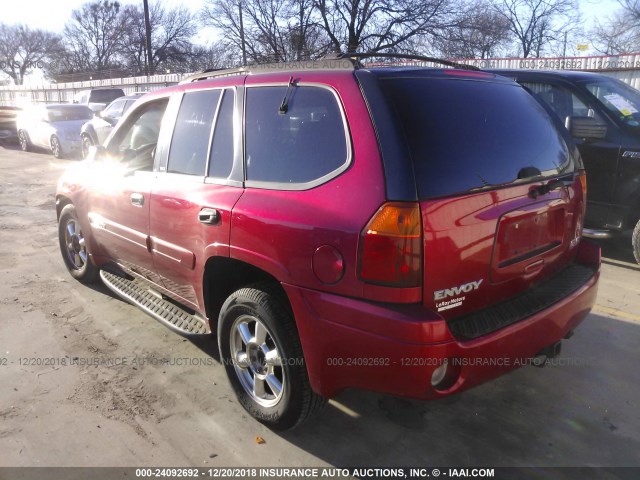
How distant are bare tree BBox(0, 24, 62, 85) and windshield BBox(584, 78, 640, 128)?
83.2 metres

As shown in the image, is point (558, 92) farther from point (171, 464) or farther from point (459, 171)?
point (171, 464)

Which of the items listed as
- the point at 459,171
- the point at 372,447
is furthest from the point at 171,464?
the point at 459,171

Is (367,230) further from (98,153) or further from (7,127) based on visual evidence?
(7,127)

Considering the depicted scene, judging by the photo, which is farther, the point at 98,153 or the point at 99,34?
the point at 99,34

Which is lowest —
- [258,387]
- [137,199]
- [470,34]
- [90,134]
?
[258,387]

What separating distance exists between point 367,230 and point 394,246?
13 cm

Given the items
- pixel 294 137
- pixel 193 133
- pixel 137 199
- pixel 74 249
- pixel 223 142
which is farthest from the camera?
pixel 74 249

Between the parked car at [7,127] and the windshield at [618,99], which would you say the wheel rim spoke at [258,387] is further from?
the parked car at [7,127]

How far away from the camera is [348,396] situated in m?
3.24

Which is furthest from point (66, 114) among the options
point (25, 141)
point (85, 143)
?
point (25, 141)

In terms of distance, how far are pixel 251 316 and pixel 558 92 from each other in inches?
187

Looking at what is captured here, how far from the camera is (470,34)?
27938mm

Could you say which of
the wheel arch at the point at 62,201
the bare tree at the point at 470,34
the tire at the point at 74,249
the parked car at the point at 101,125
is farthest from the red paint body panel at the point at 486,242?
the bare tree at the point at 470,34

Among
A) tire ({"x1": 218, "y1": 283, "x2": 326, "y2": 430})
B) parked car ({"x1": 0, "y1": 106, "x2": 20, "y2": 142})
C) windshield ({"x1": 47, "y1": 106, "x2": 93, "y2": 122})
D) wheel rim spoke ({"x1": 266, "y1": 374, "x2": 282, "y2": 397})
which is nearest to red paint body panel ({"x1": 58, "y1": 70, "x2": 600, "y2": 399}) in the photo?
tire ({"x1": 218, "y1": 283, "x2": 326, "y2": 430})
